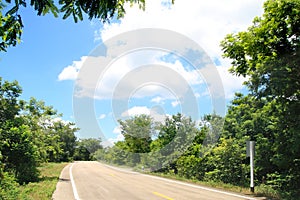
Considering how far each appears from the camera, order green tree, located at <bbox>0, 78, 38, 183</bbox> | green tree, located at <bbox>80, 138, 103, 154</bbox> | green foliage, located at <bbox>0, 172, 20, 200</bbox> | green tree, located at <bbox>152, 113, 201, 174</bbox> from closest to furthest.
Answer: green foliage, located at <bbox>0, 172, 20, 200</bbox>, green tree, located at <bbox>0, 78, 38, 183</bbox>, green tree, located at <bbox>152, 113, 201, 174</bbox>, green tree, located at <bbox>80, 138, 103, 154</bbox>

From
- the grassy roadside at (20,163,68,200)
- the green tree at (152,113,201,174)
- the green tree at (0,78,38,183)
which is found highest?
the green tree at (152,113,201,174)

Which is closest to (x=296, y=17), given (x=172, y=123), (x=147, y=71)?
(x=147, y=71)

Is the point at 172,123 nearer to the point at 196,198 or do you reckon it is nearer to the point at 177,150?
the point at 177,150

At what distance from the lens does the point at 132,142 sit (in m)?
40.7

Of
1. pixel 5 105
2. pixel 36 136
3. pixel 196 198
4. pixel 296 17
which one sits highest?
pixel 296 17

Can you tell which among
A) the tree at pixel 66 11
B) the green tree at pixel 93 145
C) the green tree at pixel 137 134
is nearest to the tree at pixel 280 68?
the tree at pixel 66 11

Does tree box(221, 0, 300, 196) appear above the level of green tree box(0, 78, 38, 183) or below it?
above

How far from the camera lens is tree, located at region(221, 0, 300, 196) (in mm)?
11758

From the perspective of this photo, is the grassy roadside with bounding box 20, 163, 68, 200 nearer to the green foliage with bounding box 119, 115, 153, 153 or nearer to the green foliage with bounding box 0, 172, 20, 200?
the green foliage with bounding box 0, 172, 20, 200

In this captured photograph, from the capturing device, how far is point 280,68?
454 inches

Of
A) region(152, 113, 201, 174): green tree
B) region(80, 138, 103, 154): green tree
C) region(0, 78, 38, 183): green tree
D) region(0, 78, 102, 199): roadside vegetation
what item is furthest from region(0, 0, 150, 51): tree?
region(80, 138, 103, 154): green tree

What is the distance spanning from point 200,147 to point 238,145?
16.5 ft

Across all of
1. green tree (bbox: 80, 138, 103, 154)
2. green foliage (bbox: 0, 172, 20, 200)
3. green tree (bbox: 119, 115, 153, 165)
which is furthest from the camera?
green tree (bbox: 80, 138, 103, 154)

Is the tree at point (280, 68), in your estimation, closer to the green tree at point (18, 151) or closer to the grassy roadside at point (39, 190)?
the grassy roadside at point (39, 190)
